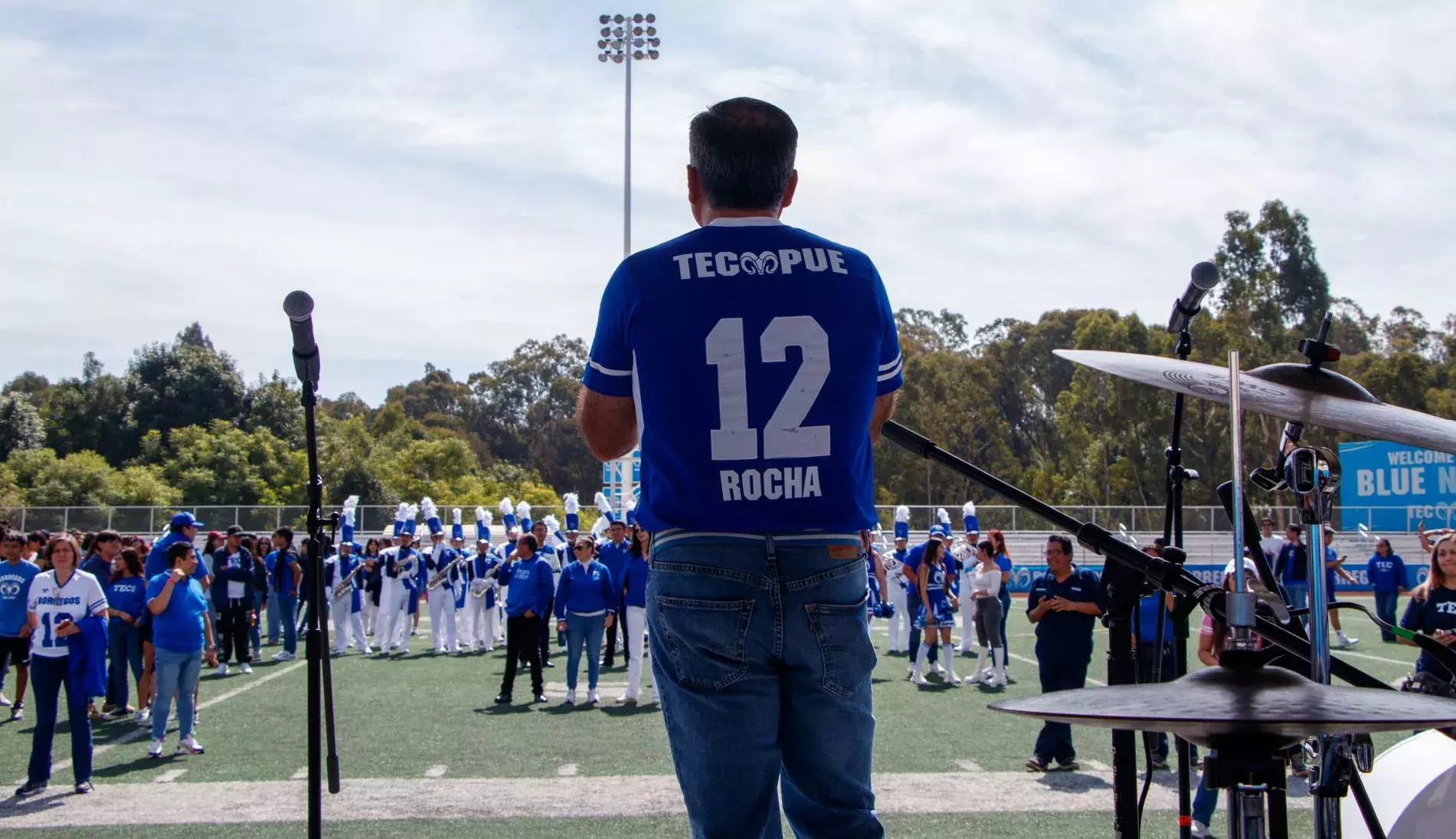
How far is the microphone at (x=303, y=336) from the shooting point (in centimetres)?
496

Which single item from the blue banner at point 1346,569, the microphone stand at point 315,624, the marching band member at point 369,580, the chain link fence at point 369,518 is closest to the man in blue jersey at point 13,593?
the microphone stand at point 315,624

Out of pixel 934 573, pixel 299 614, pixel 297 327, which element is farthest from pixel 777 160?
pixel 299 614

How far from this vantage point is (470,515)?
41.3m

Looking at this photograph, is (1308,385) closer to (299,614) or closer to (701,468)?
(701,468)

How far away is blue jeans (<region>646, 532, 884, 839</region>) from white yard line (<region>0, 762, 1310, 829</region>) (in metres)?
6.26

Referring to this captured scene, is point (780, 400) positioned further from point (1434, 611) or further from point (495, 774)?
point (1434, 611)

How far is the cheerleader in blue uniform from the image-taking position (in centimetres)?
1688

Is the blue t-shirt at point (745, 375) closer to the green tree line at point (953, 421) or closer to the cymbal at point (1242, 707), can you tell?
the cymbal at point (1242, 707)

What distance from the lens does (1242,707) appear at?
2.01 metres

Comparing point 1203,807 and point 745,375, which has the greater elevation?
point 745,375

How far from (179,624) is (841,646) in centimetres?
1030

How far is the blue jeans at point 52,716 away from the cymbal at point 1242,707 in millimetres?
9219

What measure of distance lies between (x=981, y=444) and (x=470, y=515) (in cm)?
3182

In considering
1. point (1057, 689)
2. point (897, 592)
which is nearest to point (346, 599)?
point (897, 592)
